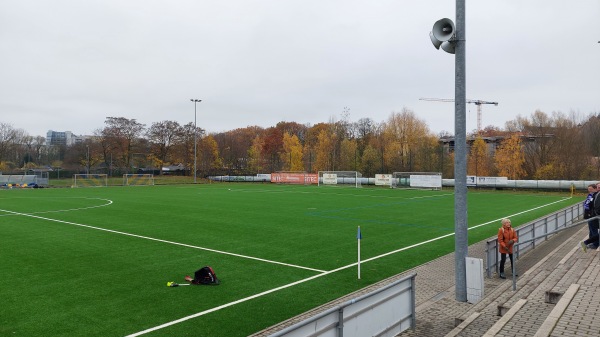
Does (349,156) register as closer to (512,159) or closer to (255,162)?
(255,162)

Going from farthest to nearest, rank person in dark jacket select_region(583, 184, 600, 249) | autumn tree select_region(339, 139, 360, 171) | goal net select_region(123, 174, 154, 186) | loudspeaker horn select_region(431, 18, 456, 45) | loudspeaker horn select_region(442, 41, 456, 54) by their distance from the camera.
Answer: autumn tree select_region(339, 139, 360, 171)
goal net select_region(123, 174, 154, 186)
person in dark jacket select_region(583, 184, 600, 249)
loudspeaker horn select_region(442, 41, 456, 54)
loudspeaker horn select_region(431, 18, 456, 45)

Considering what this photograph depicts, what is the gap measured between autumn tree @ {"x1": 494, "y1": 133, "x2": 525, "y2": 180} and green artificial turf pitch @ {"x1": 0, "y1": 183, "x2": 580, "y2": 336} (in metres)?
39.7

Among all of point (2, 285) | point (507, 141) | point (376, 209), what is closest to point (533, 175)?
point (507, 141)

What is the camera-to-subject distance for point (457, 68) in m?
8.27

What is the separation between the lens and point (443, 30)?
8070 mm

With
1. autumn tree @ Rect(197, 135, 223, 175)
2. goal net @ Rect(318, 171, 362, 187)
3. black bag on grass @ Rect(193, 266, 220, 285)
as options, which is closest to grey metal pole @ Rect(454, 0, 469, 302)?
black bag on grass @ Rect(193, 266, 220, 285)

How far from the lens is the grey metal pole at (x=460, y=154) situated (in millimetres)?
8156

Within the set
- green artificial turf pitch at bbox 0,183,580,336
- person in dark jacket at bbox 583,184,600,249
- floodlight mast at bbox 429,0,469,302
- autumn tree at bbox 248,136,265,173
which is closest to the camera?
green artificial turf pitch at bbox 0,183,580,336

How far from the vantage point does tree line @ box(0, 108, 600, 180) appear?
190 ft

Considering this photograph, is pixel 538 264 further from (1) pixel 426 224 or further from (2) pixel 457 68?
(1) pixel 426 224

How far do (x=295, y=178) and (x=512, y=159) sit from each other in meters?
31.4

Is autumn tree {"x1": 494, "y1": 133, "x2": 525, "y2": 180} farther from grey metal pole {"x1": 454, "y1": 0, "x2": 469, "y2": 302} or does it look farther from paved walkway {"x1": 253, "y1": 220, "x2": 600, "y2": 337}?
grey metal pole {"x1": 454, "y1": 0, "x2": 469, "y2": 302}

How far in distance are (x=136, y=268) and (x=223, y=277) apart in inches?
106

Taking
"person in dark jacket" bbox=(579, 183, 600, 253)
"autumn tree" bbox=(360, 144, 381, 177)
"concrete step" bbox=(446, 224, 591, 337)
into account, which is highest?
"autumn tree" bbox=(360, 144, 381, 177)
